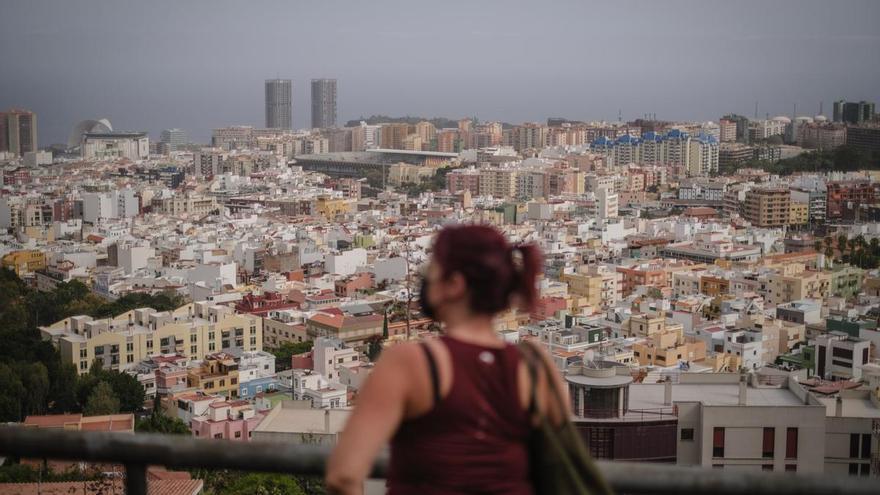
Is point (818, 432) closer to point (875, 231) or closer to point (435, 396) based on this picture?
point (435, 396)

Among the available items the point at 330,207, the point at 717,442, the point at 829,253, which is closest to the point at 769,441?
the point at 717,442

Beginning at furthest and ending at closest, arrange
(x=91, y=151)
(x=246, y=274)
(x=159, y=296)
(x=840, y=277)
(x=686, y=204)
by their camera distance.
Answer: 1. (x=91, y=151)
2. (x=686, y=204)
3. (x=246, y=274)
4. (x=840, y=277)
5. (x=159, y=296)

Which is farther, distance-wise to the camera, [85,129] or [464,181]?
[85,129]

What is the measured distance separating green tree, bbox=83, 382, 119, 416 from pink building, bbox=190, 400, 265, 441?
1.84 ft

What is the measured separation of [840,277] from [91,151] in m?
25.6

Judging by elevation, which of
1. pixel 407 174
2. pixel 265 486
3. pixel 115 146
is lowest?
pixel 265 486

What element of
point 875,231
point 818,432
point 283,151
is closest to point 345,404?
point 818,432

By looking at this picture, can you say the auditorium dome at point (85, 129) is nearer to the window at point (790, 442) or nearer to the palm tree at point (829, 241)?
the palm tree at point (829, 241)

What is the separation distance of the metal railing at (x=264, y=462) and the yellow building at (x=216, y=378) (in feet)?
19.8

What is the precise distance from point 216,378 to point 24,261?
20.6 feet

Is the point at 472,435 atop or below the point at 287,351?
atop

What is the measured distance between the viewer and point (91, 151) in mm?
31750

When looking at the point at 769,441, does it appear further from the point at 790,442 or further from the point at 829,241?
the point at 829,241

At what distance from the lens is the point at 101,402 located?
19.7 feet
